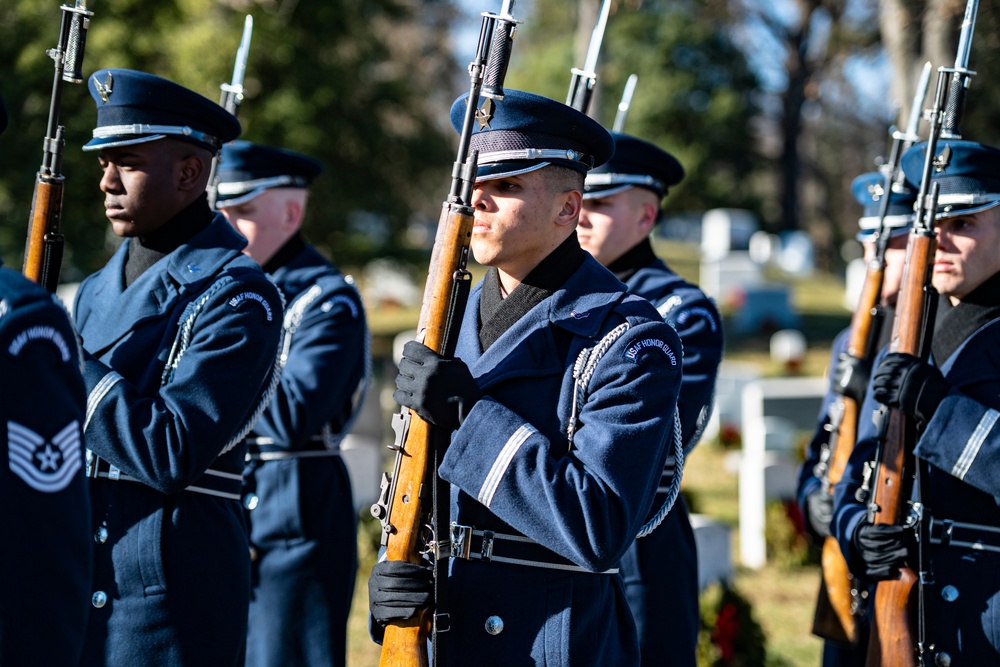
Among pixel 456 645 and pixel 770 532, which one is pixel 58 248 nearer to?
pixel 456 645

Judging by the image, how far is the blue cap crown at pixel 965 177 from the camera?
12.6 ft

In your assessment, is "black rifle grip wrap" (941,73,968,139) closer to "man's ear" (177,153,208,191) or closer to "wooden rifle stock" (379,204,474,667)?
"wooden rifle stock" (379,204,474,667)

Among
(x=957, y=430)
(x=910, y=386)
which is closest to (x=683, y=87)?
(x=910, y=386)

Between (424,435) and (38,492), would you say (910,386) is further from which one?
(38,492)

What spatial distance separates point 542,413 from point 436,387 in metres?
0.29

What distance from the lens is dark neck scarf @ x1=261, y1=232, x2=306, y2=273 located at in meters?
5.16

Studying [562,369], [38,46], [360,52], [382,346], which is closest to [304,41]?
[360,52]

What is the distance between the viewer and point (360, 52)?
15578mm

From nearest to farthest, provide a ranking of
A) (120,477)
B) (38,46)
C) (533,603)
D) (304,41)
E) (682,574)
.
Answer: (533,603) → (120,477) → (682,574) → (38,46) → (304,41)

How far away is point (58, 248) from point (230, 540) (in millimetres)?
976

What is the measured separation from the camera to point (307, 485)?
15.5ft

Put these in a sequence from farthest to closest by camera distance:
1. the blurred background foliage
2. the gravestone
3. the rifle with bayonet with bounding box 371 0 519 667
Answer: the blurred background foliage, the gravestone, the rifle with bayonet with bounding box 371 0 519 667

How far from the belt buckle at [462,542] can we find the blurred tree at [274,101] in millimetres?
10169

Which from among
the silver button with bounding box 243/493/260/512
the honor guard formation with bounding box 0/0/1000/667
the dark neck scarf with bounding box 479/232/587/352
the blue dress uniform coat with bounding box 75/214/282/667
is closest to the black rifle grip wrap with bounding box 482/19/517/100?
the honor guard formation with bounding box 0/0/1000/667
